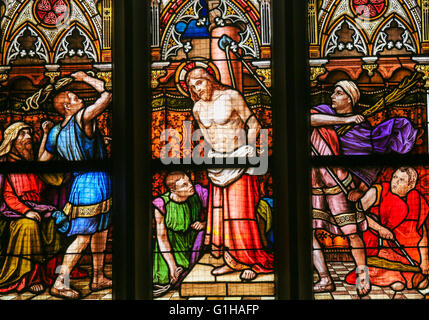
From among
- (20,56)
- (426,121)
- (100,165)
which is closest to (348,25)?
(426,121)

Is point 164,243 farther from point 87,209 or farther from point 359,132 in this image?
point 359,132

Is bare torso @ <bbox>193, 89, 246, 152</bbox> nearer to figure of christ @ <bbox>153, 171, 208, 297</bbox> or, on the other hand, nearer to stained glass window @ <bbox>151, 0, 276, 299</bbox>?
stained glass window @ <bbox>151, 0, 276, 299</bbox>

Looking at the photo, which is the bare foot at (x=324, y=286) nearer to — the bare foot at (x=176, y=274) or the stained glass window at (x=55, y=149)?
the bare foot at (x=176, y=274)

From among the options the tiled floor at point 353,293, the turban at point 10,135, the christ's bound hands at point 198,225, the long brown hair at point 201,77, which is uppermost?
the long brown hair at point 201,77

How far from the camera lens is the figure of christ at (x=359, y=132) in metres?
2.88

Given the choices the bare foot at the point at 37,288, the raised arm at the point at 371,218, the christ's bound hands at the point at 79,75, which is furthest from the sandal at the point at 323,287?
the christ's bound hands at the point at 79,75

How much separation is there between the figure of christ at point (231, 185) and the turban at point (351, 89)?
0.52 m

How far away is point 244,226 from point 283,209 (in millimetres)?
237

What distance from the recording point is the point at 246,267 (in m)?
2.85

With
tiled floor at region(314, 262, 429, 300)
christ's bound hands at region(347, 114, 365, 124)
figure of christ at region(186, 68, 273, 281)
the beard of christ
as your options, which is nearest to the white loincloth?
figure of christ at region(186, 68, 273, 281)

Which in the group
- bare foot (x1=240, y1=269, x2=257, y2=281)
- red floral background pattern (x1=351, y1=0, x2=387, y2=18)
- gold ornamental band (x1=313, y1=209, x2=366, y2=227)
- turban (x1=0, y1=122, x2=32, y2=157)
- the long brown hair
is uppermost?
red floral background pattern (x1=351, y1=0, x2=387, y2=18)

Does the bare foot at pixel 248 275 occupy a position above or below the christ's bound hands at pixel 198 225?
below

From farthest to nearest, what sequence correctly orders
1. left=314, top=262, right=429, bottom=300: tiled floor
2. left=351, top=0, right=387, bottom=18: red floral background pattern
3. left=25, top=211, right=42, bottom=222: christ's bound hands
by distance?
left=351, top=0, right=387, bottom=18: red floral background pattern, left=25, top=211, right=42, bottom=222: christ's bound hands, left=314, top=262, right=429, bottom=300: tiled floor

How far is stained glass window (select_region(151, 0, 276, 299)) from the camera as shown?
2854mm
